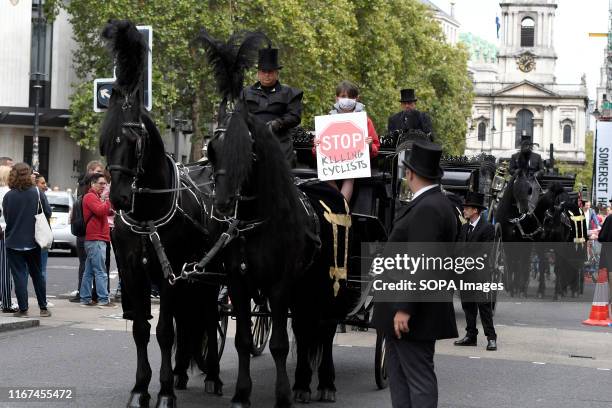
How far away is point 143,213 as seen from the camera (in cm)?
1002

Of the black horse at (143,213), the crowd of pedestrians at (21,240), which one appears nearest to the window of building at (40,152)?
the crowd of pedestrians at (21,240)

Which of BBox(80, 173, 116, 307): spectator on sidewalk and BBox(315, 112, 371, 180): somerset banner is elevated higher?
BBox(315, 112, 371, 180): somerset banner

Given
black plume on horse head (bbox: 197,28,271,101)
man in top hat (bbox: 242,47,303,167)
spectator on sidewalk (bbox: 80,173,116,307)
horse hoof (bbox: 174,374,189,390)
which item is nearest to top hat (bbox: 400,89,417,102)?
man in top hat (bbox: 242,47,303,167)

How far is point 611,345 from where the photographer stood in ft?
56.5

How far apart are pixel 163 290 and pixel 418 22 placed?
6613cm

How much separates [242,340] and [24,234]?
7.90 metres

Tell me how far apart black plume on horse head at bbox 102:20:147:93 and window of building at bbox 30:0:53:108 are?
43.9 metres

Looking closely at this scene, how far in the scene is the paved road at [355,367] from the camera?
11.2m

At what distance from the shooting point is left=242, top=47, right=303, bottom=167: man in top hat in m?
11.0

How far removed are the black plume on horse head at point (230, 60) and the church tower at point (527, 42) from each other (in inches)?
5666

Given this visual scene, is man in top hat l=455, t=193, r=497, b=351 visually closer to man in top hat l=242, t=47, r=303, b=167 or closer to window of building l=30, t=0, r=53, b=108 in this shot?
man in top hat l=242, t=47, r=303, b=167

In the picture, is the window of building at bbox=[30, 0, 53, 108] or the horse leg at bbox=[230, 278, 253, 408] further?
the window of building at bbox=[30, 0, 53, 108]

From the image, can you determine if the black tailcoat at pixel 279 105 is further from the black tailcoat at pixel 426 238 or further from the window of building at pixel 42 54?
the window of building at pixel 42 54

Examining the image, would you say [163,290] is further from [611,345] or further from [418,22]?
[418,22]
